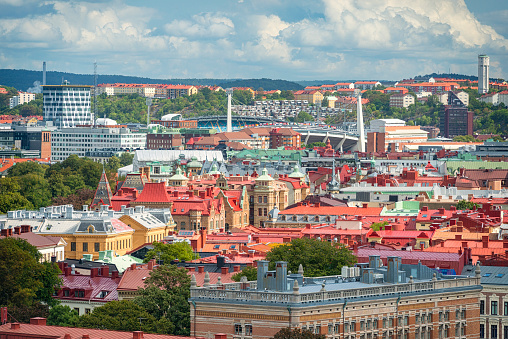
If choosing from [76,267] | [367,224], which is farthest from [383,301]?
[367,224]

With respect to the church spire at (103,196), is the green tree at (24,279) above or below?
below

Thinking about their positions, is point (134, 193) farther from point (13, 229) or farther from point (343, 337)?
point (343, 337)

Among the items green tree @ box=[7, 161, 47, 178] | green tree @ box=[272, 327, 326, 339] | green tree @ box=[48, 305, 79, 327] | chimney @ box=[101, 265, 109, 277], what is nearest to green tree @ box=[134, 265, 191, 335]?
green tree @ box=[48, 305, 79, 327]

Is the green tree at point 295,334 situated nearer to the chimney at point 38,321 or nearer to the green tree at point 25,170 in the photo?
the chimney at point 38,321

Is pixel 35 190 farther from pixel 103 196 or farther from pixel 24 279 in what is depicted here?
pixel 24 279

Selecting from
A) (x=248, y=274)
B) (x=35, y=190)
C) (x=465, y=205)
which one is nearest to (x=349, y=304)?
(x=248, y=274)

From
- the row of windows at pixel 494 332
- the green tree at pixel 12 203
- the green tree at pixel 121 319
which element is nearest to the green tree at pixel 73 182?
the green tree at pixel 12 203

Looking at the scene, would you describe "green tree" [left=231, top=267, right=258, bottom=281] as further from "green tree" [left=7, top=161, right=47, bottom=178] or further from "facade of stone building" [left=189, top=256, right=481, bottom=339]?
"green tree" [left=7, top=161, right=47, bottom=178]
